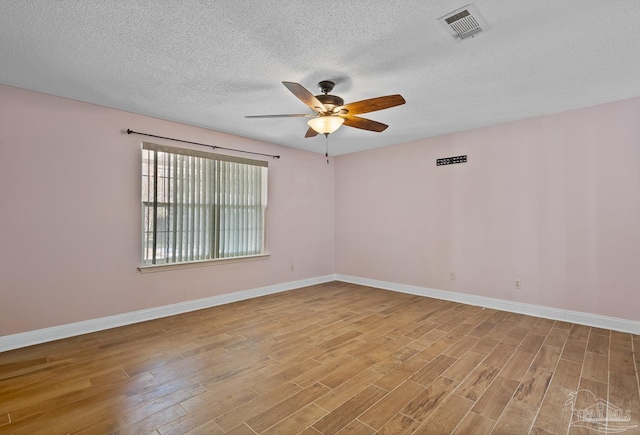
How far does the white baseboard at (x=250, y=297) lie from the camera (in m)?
3.09

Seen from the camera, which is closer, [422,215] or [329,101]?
[329,101]

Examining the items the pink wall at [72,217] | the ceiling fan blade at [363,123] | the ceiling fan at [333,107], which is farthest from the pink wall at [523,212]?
the pink wall at [72,217]

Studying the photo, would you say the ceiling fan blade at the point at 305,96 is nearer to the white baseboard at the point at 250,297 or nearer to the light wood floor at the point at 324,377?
the light wood floor at the point at 324,377

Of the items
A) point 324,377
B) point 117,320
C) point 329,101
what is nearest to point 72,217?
point 117,320

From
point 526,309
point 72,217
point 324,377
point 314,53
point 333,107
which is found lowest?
point 324,377

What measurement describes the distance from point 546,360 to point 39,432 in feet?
12.3

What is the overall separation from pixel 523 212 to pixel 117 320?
17.3 feet

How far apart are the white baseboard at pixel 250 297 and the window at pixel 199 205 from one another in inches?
24.7

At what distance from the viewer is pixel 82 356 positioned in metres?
2.77

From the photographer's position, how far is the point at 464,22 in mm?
2006

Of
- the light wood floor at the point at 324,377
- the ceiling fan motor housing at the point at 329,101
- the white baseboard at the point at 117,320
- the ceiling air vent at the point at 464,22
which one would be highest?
the ceiling air vent at the point at 464,22

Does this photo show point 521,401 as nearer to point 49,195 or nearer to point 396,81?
point 396,81

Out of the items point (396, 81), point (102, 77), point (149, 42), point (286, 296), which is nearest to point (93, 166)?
point (102, 77)

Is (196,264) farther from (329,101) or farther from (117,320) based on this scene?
(329,101)
